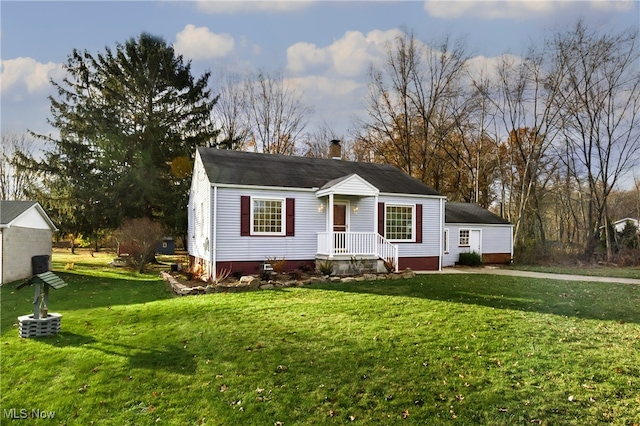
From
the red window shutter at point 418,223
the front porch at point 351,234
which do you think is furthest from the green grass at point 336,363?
the red window shutter at point 418,223

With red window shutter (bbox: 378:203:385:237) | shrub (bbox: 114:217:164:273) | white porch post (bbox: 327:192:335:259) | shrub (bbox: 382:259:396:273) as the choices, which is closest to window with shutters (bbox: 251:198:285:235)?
white porch post (bbox: 327:192:335:259)

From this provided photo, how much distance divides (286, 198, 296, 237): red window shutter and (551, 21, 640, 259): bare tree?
60.0ft

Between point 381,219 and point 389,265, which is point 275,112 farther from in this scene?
point 389,265

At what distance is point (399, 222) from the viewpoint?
49.9ft

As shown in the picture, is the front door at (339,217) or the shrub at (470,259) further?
the shrub at (470,259)

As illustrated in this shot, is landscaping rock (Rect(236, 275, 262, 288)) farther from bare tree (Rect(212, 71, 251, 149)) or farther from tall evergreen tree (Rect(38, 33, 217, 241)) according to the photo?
bare tree (Rect(212, 71, 251, 149))

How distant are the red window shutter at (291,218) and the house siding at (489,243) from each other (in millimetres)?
8624

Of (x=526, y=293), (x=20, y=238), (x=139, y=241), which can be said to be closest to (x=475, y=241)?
(x=526, y=293)

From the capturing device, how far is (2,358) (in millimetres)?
5988

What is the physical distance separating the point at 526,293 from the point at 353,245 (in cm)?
539

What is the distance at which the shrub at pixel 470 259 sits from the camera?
18.3m

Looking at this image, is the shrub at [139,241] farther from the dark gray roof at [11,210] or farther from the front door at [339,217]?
the front door at [339,217]

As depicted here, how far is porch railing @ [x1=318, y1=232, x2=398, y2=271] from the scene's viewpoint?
1306 cm

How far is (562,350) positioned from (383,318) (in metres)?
2.88
